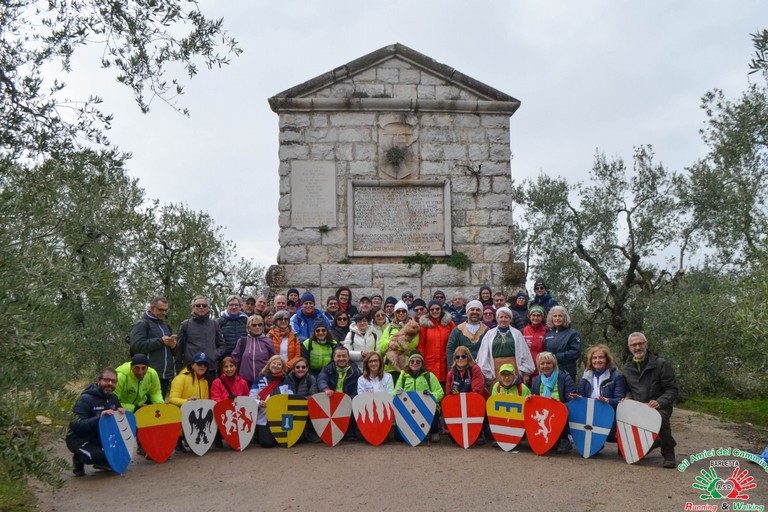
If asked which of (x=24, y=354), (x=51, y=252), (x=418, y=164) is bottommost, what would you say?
(x=24, y=354)

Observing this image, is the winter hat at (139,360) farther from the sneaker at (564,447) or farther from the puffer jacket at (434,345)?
the sneaker at (564,447)

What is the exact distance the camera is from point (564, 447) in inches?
262

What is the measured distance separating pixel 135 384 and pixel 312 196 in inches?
177

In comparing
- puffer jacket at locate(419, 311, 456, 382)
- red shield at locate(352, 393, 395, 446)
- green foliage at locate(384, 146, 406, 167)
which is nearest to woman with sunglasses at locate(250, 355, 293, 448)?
red shield at locate(352, 393, 395, 446)

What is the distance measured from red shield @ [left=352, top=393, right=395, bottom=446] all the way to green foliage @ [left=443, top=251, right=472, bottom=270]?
147 inches

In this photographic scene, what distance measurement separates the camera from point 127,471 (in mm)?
6297

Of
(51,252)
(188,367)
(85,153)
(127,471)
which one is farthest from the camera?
(188,367)

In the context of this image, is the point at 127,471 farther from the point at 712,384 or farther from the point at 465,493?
the point at 712,384

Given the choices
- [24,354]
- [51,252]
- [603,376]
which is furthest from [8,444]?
[603,376]

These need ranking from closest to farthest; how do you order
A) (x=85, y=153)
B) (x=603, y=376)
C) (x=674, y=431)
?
(x=85, y=153)
(x=603, y=376)
(x=674, y=431)

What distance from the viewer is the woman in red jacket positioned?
25.6 ft

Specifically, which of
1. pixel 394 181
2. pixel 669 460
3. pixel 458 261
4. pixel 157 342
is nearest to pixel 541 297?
pixel 458 261

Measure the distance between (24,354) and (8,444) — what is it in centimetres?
49

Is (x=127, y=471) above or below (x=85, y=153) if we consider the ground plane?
below
